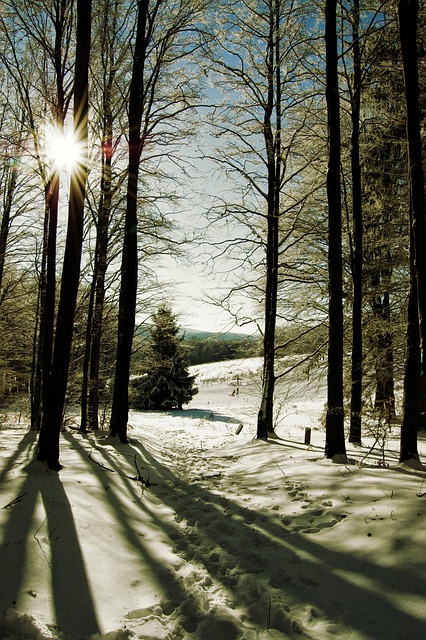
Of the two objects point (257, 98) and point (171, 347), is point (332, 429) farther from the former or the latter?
point (171, 347)

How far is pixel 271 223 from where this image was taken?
1121 centimetres

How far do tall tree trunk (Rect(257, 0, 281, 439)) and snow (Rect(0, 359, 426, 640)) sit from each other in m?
4.88

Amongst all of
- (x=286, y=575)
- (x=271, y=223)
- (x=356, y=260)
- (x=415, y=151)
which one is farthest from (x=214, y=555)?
(x=271, y=223)

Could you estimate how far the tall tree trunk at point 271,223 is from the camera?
420 inches

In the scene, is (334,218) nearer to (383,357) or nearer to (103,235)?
(383,357)

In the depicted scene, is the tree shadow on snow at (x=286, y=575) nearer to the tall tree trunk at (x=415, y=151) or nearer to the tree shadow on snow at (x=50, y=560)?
the tree shadow on snow at (x=50, y=560)

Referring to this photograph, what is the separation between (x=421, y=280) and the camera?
4652 millimetres

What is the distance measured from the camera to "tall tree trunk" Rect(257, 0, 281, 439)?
10664mm

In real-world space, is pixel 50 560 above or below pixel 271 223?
below

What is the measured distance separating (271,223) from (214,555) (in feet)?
30.8

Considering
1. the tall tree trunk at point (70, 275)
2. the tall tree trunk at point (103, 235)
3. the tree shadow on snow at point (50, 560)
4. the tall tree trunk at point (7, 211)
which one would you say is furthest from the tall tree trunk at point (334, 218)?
the tall tree trunk at point (7, 211)

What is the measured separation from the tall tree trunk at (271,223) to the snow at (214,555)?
488 cm

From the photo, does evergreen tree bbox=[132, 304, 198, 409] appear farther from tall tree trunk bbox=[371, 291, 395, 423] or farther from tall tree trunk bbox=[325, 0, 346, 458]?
tall tree trunk bbox=[325, 0, 346, 458]

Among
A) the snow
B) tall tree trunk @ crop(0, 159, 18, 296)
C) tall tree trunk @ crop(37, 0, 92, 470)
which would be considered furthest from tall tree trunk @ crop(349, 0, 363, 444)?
tall tree trunk @ crop(0, 159, 18, 296)
